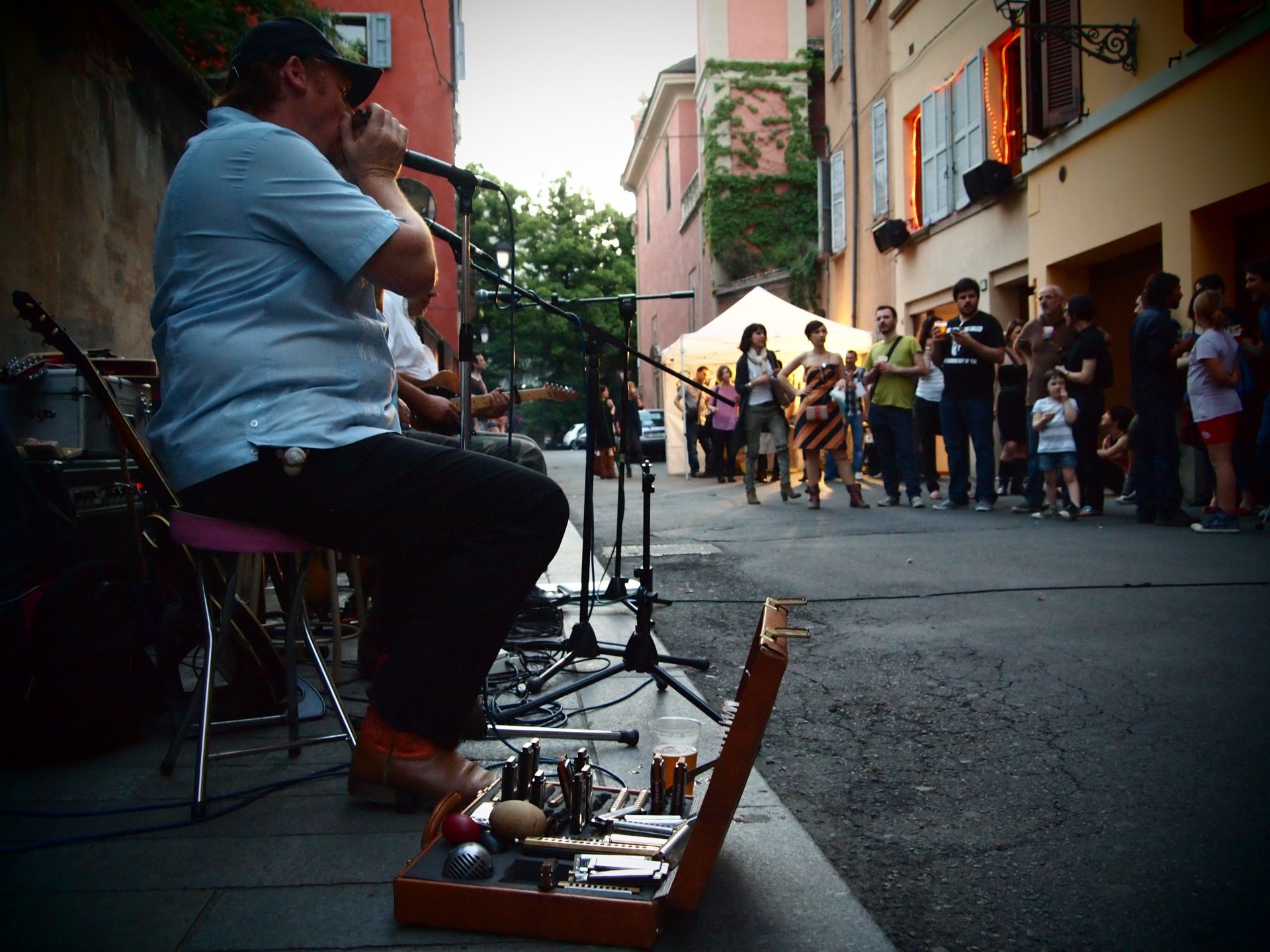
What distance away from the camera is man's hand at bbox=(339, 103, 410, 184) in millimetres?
2584

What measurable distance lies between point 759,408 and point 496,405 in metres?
7.11

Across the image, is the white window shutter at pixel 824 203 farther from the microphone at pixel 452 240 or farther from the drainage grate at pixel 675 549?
the microphone at pixel 452 240

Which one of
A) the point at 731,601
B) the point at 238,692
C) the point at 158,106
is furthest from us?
the point at 158,106

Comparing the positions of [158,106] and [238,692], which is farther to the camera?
[158,106]

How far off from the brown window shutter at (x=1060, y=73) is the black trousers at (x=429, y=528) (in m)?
10.9

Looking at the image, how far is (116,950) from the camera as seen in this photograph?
6.09 feet

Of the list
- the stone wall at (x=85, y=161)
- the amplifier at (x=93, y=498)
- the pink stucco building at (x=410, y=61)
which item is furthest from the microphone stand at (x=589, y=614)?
the pink stucco building at (x=410, y=61)

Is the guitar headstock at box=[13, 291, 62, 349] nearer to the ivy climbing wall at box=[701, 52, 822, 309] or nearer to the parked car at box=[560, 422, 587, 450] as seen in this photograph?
the ivy climbing wall at box=[701, 52, 822, 309]

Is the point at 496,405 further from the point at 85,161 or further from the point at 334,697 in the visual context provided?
the point at 85,161

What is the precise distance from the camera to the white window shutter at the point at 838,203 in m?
19.4

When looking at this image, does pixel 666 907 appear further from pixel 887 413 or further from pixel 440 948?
pixel 887 413

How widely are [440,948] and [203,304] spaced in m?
1.46

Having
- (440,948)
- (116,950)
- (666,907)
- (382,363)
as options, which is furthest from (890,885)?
(382,363)

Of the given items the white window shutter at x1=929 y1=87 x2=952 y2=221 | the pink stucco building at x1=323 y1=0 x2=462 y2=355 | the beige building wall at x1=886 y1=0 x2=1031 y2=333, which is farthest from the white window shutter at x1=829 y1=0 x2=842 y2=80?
the pink stucco building at x1=323 y1=0 x2=462 y2=355
